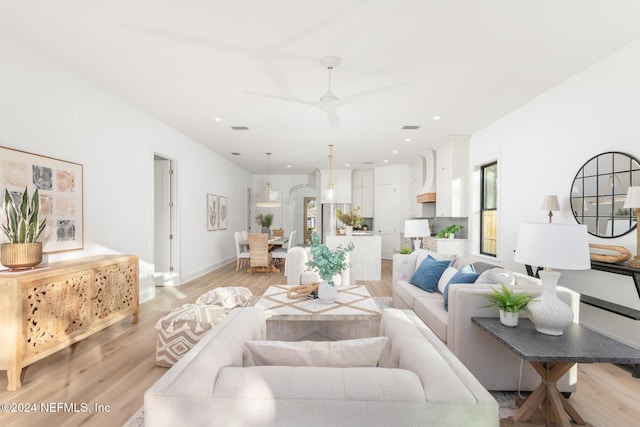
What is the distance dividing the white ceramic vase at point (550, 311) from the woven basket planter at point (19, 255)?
3.76 meters

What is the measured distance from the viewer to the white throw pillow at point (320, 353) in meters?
1.18

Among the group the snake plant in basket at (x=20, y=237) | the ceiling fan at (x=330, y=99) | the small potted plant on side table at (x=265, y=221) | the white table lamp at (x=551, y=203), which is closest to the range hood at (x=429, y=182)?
the ceiling fan at (x=330, y=99)

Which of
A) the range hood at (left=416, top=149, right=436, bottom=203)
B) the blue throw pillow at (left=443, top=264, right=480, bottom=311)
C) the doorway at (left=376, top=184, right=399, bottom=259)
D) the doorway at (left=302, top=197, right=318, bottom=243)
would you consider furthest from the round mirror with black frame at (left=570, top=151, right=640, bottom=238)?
the doorway at (left=302, top=197, right=318, bottom=243)

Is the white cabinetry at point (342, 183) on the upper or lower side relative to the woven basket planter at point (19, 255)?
upper

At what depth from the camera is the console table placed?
166 centimetres

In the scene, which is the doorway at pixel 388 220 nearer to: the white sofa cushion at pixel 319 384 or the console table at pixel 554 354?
the console table at pixel 554 354

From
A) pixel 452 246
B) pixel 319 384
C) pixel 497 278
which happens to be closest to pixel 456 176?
pixel 452 246

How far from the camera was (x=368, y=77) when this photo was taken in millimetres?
3484

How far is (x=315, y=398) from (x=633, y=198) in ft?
10.7

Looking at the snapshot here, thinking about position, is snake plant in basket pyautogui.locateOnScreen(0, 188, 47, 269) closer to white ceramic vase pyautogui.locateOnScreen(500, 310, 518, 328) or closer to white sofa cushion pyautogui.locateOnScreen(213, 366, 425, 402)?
white sofa cushion pyautogui.locateOnScreen(213, 366, 425, 402)

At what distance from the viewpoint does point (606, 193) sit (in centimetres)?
314

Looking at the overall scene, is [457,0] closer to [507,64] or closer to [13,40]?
[507,64]

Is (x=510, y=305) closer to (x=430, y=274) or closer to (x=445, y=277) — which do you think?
(x=445, y=277)

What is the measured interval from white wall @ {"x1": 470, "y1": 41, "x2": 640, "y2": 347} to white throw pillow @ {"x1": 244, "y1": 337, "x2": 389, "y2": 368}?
3131 mm
